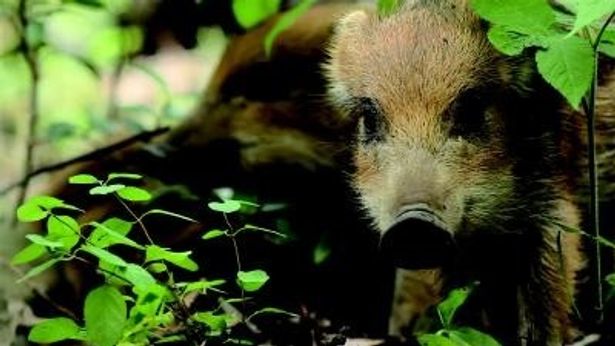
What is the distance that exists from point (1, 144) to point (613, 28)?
13.3ft

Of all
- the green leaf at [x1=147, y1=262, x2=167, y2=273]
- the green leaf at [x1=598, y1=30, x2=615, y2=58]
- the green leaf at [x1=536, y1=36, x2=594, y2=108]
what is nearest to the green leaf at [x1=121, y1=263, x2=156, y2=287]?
the green leaf at [x1=147, y1=262, x2=167, y2=273]

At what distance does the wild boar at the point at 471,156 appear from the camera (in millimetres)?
2041

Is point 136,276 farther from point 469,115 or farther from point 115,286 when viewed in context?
point 469,115

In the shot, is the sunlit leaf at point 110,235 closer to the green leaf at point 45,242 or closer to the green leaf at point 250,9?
the green leaf at point 45,242

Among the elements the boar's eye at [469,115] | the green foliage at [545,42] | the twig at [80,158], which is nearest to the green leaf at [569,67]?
the green foliage at [545,42]

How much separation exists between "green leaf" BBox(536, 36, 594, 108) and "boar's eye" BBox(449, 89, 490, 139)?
0.67 metres

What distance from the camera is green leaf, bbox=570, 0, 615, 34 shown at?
1.26 meters

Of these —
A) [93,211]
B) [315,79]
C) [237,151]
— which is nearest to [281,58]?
[315,79]

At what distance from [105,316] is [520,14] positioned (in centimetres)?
81

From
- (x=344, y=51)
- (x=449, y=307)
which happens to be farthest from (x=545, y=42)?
(x=344, y=51)

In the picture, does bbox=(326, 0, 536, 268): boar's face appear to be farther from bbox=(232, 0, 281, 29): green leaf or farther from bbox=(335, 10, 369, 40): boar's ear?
bbox=(232, 0, 281, 29): green leaf

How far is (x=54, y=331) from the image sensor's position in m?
1.48

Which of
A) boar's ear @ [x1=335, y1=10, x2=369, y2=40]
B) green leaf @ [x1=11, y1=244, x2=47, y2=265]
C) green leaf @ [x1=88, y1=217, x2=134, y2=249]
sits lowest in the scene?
green leaf @ [x1=11, y1=244, x2=47, y2=265]

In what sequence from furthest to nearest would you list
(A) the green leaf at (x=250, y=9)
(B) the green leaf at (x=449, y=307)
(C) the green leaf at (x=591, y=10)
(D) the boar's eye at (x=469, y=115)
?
(D) the boar's eye at (x=469, y=115)
(A) the green leaf at (x=250, y=9)
(B) the green leaf at (x=449, y=307)
(C) the green leaf at (x=591, y=10)
